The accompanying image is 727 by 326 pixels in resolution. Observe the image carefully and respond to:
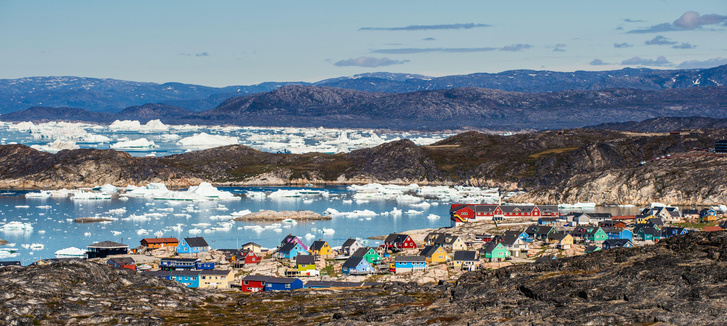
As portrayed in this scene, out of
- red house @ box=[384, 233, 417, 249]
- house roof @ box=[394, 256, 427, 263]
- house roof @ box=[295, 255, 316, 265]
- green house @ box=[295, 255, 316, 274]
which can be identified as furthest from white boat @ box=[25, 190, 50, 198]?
house roof @ box=[394, 256, 427, 263]

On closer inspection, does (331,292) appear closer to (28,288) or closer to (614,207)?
(28,288)

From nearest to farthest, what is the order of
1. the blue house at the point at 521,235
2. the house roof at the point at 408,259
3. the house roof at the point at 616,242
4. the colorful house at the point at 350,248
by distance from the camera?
the house roof at the point at 408,259
the house roof at the point at 616,242
the colorful house at the point at 350,248
the blue house at the point at 521,235

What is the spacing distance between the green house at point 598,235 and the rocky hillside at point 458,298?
32.3 meters

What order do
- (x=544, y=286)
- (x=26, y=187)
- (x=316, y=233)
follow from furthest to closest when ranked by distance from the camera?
1. (x=26, y=187)
2. (x=316, y=233)
3. (x=544, y=286)

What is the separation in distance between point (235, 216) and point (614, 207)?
5403cm

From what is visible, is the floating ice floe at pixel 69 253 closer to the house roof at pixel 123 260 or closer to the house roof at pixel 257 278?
the house roof at pixel 123 260

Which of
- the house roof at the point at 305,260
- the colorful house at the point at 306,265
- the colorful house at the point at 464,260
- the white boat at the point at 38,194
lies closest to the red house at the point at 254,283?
the colorful house at the point at 306,265

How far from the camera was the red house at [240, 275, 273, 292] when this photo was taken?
58.3 metres

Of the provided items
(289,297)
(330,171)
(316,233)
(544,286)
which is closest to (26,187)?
(330,171)

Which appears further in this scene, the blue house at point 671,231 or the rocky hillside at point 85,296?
the blue house at point 671,231

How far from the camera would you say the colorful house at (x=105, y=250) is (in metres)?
74.9

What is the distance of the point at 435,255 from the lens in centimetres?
7106

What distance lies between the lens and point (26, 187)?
16262cm

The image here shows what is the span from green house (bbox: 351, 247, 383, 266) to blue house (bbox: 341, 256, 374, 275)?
2343mm
